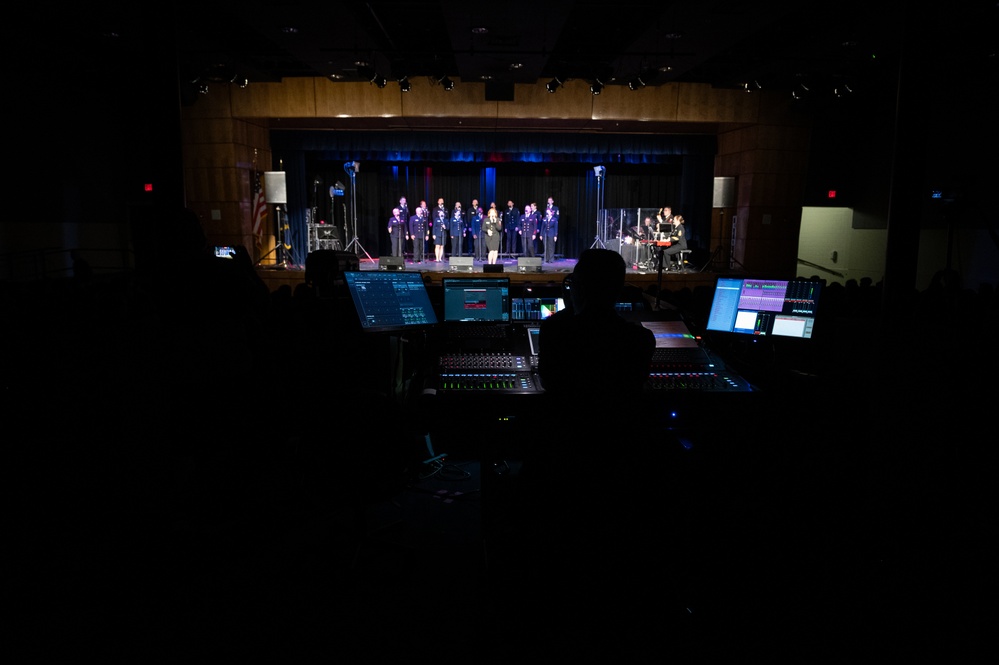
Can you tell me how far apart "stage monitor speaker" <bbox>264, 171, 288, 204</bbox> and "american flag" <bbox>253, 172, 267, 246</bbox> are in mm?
90

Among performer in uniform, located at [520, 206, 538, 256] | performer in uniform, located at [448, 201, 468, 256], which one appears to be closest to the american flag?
performer in uniform, located at [448, 201, 468, 256]

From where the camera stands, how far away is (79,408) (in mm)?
4281

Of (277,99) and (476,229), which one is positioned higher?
(277,99)

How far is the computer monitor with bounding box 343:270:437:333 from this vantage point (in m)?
2.98

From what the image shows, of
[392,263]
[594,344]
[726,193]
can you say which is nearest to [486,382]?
[594,344]

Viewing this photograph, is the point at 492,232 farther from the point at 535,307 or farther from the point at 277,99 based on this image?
the point at 535,307

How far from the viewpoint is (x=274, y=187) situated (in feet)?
37.9

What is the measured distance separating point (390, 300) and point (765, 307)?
185 cm

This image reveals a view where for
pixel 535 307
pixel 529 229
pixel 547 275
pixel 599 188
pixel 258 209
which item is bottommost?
pixel 547 275

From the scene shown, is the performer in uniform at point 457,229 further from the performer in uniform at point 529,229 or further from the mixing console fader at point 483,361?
the mixing console fader at point 483,361

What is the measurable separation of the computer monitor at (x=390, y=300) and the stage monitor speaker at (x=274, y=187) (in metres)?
9.29

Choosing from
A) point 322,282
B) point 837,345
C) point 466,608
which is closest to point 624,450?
point 466,608

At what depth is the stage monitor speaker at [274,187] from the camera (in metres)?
11.5

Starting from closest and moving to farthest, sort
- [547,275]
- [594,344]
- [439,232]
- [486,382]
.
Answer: [594,344] → [486,382] → [547,275] → [439,232]
